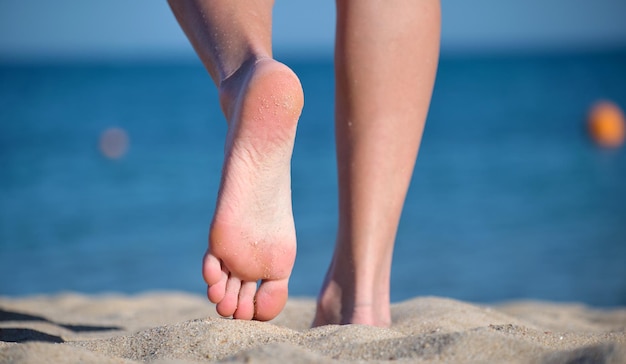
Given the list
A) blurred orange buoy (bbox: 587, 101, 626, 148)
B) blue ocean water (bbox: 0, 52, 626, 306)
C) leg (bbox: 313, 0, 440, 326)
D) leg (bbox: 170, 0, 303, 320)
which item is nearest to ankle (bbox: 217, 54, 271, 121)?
leg (bbox: 170, 0, 303, 320)

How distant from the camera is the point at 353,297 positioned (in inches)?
49.8

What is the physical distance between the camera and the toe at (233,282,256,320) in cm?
110

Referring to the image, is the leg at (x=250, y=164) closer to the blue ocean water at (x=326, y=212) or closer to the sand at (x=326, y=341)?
the sand at (x=326, y=341)

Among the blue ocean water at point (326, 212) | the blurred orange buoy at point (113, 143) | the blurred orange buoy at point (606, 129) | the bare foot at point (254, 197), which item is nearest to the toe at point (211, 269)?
the bare foot at point (254, 197)

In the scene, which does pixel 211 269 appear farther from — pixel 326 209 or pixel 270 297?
pixel 326 209

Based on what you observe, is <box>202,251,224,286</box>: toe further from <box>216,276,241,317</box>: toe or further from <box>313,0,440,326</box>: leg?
<box>313,0,440,326</box>: leg

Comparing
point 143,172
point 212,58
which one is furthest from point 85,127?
point 212,58

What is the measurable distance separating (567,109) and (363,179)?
1631cm

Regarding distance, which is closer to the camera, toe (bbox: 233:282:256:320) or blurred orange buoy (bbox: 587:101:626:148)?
toe (bbox: 233:282:256:320)

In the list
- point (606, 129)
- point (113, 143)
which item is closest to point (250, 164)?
point (606, 129)

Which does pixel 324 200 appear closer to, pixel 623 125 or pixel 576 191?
pixel 576 191

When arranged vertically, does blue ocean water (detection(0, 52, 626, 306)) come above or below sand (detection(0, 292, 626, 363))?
above

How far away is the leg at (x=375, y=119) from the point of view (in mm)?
1233

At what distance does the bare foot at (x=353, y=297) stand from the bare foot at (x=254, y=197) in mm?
187
